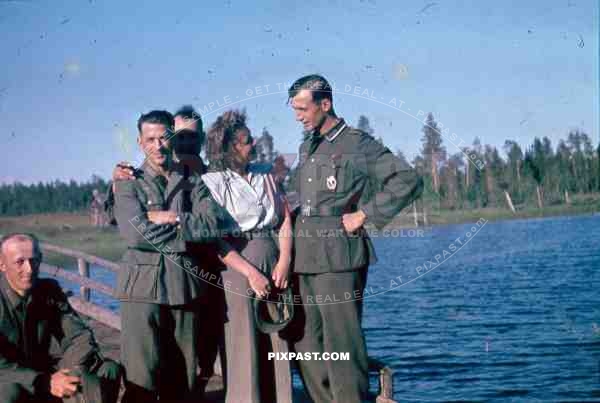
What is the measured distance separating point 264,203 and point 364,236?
0.60m

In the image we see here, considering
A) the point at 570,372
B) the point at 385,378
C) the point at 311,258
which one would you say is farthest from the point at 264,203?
the point at 570,372

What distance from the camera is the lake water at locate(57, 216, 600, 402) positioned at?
43.5 ft

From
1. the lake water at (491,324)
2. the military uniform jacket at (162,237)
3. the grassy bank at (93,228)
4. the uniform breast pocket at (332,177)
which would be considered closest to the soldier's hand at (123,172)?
the military uniform jacket at (162,237)

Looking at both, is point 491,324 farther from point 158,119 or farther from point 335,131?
point 158,119

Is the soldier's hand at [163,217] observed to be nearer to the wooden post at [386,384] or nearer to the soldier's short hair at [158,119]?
the soldier's short hair at [158,119]

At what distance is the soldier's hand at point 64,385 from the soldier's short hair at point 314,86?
185 cm

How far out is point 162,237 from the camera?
12.5 feet

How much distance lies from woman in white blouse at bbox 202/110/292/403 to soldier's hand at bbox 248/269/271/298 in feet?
0.24

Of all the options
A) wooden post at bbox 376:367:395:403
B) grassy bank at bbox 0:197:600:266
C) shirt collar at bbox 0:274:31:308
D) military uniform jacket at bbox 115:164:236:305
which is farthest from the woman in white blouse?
grassy bank at bbox 0:197:600:266

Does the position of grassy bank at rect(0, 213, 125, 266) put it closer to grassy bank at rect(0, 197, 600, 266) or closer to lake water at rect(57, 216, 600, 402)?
grassy bank at rect(0, 197, 600, 266)

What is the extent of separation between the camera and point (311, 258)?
4.06 meters

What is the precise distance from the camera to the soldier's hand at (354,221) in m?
4.05

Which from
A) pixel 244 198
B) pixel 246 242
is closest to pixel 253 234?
pixel 246 242

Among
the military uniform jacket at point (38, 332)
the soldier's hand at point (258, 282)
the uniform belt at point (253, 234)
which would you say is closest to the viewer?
the military uniform jacket at point (38, 332)
